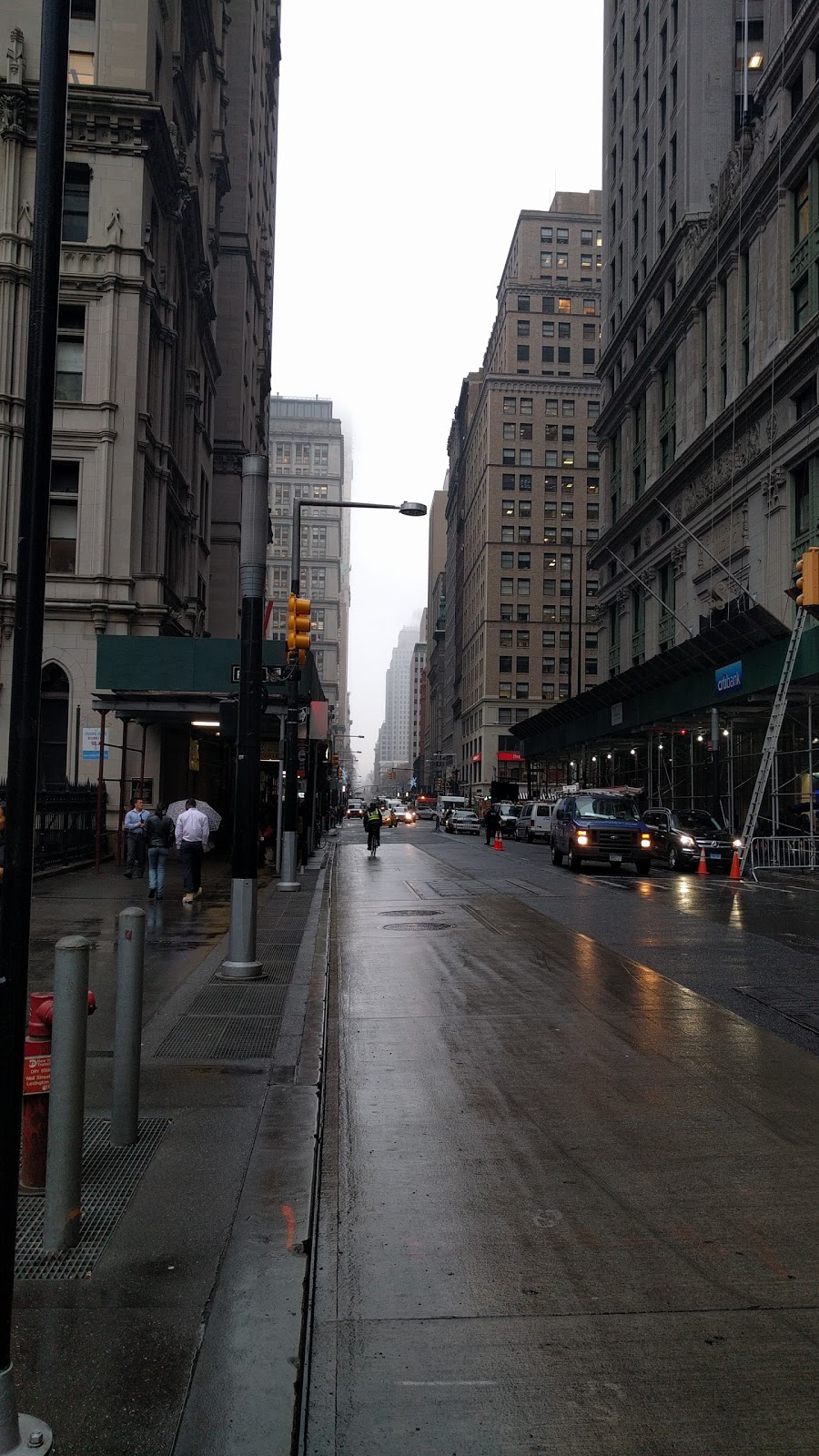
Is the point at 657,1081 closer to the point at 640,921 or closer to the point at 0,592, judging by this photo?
the point at 640,921

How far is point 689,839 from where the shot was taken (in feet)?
97.9

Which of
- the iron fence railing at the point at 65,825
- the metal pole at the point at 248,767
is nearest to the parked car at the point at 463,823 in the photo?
the iron fence railing at the point at 65,825

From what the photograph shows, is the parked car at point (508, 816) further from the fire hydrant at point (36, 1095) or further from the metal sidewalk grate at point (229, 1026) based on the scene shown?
the fire hydrant at point (36, 1095)

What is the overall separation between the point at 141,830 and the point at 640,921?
1085cm

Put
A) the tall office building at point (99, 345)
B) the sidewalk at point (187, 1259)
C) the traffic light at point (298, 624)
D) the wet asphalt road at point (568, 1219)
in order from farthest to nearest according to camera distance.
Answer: the tall office building at point (99, 345)
the traffic light at point (298, 624)
the wet asphalt road at point (568, 1219)
the sidewalk at point (187, 1259)

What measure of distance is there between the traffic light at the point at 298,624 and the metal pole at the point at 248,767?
12.8 ft

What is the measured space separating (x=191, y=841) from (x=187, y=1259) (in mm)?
13598

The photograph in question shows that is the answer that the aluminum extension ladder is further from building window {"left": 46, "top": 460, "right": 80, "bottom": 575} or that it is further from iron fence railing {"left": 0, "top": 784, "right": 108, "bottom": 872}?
building window {"left": 46, "top": 460, "right": 80, "bottom": 575}

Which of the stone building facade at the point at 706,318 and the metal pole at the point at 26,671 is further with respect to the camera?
the stone building facade at the point at 706,318

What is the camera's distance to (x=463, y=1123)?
21.0ft

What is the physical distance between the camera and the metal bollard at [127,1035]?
557cm

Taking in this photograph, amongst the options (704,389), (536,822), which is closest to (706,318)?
(704,389)

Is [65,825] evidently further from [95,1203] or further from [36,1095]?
[95,1203]

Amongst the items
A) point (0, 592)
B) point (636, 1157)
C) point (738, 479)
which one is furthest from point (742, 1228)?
point (738, 479)
